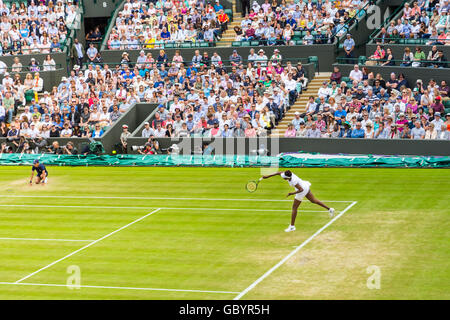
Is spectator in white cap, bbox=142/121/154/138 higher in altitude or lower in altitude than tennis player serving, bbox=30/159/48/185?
higher

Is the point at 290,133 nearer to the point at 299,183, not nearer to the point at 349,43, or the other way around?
the point at 349,43

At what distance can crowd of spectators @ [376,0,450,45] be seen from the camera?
35.5 metres

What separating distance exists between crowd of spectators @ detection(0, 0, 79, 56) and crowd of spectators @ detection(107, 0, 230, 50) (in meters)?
3.11

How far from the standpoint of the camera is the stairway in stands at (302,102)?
1376 inches

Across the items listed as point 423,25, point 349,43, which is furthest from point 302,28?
point 423,25

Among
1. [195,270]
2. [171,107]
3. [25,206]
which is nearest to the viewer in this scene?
[195,270]

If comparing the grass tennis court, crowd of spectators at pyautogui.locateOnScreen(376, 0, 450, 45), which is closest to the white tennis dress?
the grass tennis court

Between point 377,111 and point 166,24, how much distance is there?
1539cm

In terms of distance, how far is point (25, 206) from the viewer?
2758 centimetres

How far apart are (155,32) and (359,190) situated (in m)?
20.0

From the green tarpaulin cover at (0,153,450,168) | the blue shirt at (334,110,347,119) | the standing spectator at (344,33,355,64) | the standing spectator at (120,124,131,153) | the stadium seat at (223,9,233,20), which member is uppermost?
the stadium seat at (223,9,233,20)

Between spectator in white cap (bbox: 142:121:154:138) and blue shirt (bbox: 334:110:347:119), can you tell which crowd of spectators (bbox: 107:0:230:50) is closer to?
spectator in white cap (bbox: 142:121:154:138)

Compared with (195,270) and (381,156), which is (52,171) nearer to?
(381,156)
